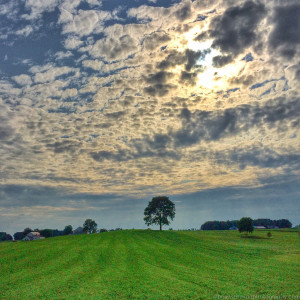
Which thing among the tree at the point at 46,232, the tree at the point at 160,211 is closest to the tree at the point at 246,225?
the tree at the point at 160,211

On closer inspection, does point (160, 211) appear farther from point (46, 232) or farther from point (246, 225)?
point (46, 232)

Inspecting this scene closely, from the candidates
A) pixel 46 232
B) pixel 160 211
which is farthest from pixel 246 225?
pixel 46 232

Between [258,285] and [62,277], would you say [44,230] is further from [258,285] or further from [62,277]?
[258,285]

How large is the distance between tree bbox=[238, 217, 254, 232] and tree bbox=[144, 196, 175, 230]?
35.5 metres

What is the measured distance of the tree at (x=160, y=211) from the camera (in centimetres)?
12312

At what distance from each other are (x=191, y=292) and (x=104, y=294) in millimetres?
7037

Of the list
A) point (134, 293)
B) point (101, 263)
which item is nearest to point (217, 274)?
point (134, 293)

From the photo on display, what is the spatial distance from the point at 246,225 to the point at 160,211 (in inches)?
1683

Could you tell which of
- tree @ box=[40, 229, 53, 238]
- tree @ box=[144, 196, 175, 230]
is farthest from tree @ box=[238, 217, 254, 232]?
tree @ box=[40, 229, 53, 238]

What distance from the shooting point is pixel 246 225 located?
96750 millimetres

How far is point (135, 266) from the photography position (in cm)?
3177

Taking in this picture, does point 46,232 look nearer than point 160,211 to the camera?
No

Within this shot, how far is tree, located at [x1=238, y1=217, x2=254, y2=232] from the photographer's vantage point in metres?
96.4

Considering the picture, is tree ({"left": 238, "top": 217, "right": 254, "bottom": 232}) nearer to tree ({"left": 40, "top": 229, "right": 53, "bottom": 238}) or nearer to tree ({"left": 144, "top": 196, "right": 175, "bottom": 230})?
tree ({"left": 144, "top": 196, "right": 175, "bottom": 230})
